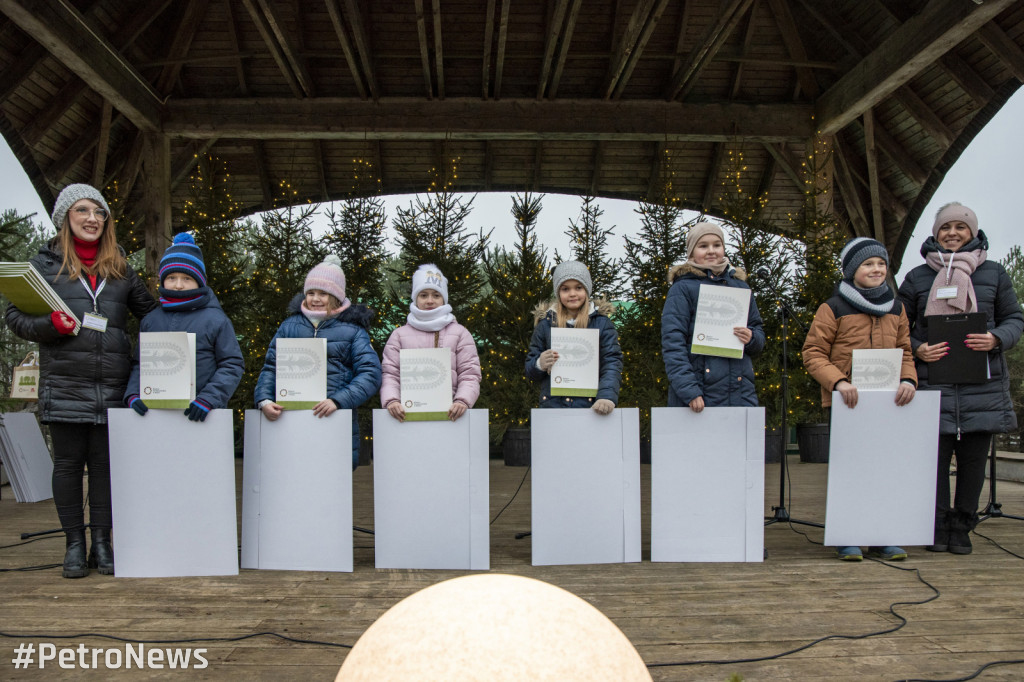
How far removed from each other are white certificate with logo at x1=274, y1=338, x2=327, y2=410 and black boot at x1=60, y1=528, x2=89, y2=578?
3.27 ft

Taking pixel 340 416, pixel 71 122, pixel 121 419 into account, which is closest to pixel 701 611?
pixel 340 416

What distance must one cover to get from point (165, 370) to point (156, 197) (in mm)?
5659

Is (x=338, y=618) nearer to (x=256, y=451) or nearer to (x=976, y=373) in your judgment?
(x=256, y=451)

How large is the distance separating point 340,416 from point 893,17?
6.55 m

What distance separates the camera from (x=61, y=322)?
2.80 m

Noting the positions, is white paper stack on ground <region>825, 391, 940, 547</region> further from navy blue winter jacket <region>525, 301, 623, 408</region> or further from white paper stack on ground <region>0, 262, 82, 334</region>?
white paper stack on ground <region>0, 262, 82, 334</region>

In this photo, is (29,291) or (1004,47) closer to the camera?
(29,291)

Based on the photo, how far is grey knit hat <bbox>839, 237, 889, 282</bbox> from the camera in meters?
3.22

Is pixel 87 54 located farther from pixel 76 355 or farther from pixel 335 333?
pixel 335 333

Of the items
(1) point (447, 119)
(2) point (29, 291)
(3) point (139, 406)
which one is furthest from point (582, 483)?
(1) point (447, 119)

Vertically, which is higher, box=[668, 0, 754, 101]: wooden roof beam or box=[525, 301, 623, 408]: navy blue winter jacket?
box=[668, 0, 754, 101]: wooden roof beam

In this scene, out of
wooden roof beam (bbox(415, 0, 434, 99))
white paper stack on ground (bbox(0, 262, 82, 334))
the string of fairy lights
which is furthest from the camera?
the string of fairy lights

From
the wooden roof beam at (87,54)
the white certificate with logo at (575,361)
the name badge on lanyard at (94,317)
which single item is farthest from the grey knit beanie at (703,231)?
the wooden roof beam at (87,54)
